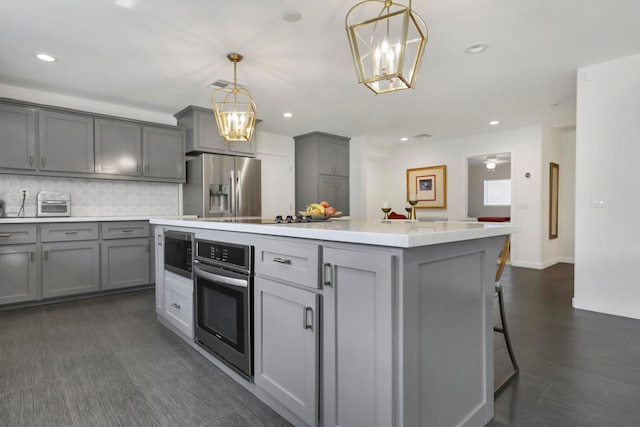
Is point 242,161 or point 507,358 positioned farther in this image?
point 242,161

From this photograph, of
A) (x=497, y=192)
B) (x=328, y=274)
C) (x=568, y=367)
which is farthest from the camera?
(x=497, y=192)

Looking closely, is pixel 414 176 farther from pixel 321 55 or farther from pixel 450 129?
pixel 321 55

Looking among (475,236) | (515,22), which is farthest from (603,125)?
(475,236)

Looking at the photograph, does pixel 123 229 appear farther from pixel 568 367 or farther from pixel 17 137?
pixel 568 367

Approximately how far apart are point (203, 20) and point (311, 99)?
79.2 inches

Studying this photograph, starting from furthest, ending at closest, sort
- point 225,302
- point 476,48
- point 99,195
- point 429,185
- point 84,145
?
point 429,185, point 99,195, point 84,145, point 476,48, point 225,302

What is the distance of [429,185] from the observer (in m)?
7.27

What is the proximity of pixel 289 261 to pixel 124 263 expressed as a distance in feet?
11.2

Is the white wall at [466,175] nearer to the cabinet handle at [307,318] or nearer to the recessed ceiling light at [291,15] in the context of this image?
the recessed ceiling light at [291,15]

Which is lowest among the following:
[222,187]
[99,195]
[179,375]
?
[179,375]

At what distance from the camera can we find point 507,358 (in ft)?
7.63

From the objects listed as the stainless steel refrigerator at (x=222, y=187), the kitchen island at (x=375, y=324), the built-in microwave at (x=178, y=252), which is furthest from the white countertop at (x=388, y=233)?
the stainless steel refrigerator at (x=222, y=187)

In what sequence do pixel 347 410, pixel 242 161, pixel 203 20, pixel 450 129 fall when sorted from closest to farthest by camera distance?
pixel 347 410
pixel 203 20
pixel 242 161
pixel 450 129

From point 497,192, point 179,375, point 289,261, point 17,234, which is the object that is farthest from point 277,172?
point 497,192
